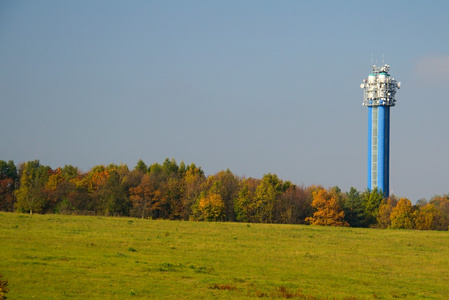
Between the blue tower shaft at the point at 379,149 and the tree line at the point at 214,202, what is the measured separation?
3198mm

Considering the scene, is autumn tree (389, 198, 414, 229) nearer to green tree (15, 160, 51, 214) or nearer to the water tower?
the water tower

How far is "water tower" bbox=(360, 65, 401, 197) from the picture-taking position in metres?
118

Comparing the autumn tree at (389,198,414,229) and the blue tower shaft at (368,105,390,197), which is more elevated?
the blue tower shaft at (368,105,390,197)

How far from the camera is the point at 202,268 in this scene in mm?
29344

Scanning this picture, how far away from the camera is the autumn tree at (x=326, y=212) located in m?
106

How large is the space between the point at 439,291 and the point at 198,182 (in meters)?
96.8

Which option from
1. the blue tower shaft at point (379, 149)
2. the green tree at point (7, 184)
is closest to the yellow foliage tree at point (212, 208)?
the blue tower shaft at point (379, 149)

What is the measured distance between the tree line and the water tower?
382 cm

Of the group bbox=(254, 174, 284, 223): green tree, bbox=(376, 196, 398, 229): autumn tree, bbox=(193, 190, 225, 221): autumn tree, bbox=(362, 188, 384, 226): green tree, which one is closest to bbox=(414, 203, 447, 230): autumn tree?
bbox=(376, 196, 398, 229): autumn tree

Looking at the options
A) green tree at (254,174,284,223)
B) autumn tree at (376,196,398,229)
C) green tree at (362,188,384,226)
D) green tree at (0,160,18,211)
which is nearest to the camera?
autumn tree at (376,196,398,229)

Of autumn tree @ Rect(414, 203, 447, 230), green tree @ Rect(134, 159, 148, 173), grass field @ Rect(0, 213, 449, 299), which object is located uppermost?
green tree @ Rect(134, 159, 148, 173)

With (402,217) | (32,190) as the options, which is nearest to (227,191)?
(402,217)

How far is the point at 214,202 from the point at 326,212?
2113 cm

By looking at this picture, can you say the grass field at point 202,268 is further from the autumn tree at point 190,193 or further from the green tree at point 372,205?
the autumn tree at point 190,193
